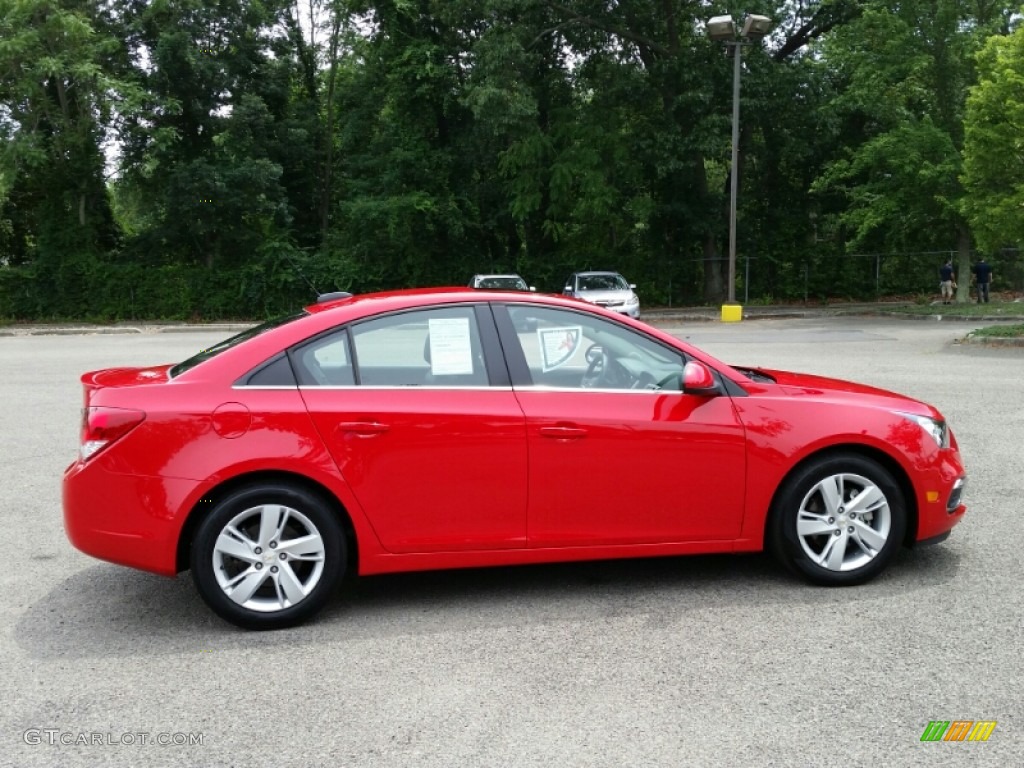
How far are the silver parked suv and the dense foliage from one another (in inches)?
216

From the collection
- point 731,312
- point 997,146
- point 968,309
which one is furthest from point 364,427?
point 968,309

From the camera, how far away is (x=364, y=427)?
13.7 ft

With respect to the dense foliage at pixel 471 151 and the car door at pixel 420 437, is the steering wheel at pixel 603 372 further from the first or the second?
the dense foliage at pixel 471 151

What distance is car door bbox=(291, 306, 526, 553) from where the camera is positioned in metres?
4.20

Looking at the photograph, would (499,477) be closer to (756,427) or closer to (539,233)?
(756,427)

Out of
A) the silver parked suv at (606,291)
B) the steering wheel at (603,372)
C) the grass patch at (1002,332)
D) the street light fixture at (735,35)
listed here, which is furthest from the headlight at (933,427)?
the street light fixture at (735,35)

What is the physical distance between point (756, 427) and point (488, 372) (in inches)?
53.1

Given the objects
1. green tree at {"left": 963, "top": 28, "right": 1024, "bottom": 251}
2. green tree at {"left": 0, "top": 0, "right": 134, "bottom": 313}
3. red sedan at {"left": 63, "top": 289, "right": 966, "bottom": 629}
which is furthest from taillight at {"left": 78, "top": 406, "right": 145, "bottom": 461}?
green tree at {"left": 0, "top": 0, "right": 134, "bottom": 313}

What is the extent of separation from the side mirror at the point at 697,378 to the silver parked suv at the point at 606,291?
19.0 m

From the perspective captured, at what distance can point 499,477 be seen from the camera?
4.27m

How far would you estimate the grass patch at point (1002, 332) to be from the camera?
17.8m

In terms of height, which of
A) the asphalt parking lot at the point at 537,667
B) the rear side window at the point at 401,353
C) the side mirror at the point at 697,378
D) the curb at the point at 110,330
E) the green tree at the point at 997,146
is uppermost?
the green tree at the point at 997,146

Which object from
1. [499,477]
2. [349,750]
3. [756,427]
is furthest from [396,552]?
[756,427]

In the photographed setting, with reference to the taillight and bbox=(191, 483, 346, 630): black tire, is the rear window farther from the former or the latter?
bbox=(191, 483, 346, 630): black tire
